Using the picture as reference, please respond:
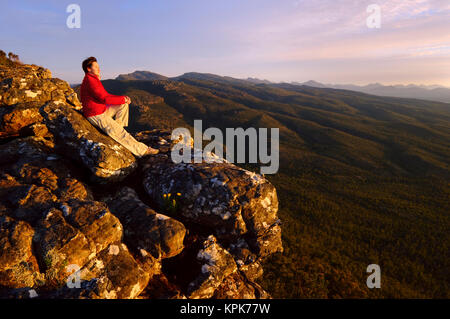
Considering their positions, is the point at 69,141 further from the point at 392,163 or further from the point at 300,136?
the point at 300,136

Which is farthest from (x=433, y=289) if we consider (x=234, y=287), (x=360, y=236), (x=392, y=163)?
(x=392, y=163)

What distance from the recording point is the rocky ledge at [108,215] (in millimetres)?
4570

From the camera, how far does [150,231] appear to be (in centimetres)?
591

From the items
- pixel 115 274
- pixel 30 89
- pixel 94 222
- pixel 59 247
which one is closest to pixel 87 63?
pixel 30 89

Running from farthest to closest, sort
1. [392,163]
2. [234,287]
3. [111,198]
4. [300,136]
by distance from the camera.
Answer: [300,136]
[392,163]
[111,198]
[234,287]

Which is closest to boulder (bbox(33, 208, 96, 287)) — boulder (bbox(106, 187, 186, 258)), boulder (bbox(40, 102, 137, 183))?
boulder (bbox(106, 187, 186, 258))

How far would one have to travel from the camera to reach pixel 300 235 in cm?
2112

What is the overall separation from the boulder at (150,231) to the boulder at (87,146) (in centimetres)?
140

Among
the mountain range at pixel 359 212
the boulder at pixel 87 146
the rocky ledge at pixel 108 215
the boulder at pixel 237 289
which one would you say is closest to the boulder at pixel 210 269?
the rocky ledge at pixel 108 215

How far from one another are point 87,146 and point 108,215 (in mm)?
3146

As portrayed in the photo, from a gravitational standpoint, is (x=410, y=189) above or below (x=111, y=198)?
below

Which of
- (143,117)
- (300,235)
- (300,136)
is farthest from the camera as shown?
(300,136)
